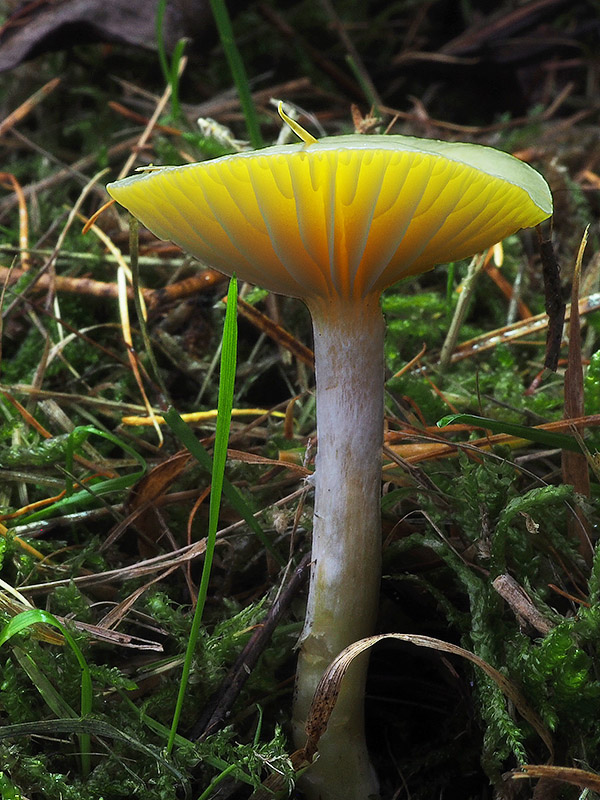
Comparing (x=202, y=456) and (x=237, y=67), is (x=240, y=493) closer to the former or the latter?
(x=202, y=456)

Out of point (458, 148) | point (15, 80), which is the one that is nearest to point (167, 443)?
point (458, 148)

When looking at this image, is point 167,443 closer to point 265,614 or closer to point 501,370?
point 265,614

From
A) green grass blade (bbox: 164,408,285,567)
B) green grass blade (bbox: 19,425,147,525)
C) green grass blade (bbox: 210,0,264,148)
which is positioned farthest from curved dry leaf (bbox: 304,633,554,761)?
green grass blade (bbox: 210,0,264,148)

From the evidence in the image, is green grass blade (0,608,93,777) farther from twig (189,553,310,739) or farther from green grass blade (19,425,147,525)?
green grass blade (19,425,147,525)

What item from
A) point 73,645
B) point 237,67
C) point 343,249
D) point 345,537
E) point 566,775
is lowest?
point 566,775

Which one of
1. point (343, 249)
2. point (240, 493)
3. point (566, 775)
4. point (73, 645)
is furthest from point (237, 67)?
point (566, 775)

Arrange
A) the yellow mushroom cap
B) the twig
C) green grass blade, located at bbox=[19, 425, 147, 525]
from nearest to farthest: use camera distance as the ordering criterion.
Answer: the yellow mushroom cap → the twig → green grass blade, located at bbox=[19, 425, 147, 525]

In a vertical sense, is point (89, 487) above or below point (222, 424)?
below
